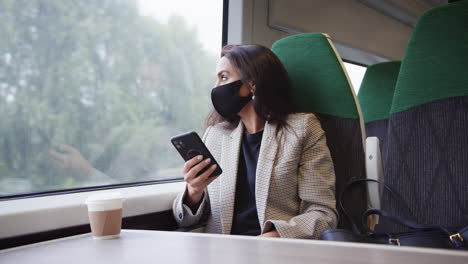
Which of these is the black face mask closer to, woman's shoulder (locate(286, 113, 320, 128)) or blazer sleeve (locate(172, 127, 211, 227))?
woman's shoulder (locate(286, 113, 320, 128))

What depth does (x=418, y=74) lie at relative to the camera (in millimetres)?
1231

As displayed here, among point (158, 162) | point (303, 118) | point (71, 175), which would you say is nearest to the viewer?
point (71, 175)

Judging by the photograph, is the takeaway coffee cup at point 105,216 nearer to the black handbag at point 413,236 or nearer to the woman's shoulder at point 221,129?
the black handbag at point 413,236

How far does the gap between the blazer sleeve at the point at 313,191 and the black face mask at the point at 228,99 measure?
279 mm

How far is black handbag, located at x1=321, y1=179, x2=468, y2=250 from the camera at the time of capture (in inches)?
37.9

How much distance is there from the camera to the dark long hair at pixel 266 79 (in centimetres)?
150

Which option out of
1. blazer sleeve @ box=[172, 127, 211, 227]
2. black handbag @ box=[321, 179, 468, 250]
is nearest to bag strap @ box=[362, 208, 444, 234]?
black handbag @ box=[321, 179, 468, 250]

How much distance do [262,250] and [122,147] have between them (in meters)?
1.01

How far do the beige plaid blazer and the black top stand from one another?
0.06 metres

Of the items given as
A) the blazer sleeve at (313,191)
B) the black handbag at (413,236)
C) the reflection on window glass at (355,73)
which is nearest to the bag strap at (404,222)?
the black handbag at (413,236)

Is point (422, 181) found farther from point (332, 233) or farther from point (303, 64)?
point (303, 64)

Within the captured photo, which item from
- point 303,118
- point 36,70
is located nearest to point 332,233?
point 303,118

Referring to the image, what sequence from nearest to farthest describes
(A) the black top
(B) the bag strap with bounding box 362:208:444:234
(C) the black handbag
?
1. (C) the black handbag
2. (B) the bag strap with bounding box 362:208:444:234
3. (A) the black top

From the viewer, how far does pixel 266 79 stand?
4.94ft
